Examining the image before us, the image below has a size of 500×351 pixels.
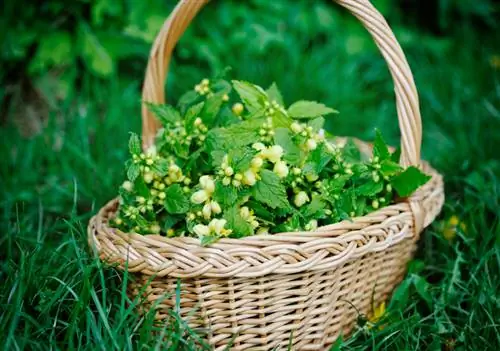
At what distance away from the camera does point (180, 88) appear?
2.45m

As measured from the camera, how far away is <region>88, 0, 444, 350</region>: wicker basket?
3.84 ft

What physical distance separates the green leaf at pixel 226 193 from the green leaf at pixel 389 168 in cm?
37

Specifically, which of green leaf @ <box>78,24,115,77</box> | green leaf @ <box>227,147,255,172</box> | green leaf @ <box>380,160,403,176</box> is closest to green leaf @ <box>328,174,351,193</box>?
green leaf @ <box>380,160,403,176</box>

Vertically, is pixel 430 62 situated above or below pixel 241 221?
below

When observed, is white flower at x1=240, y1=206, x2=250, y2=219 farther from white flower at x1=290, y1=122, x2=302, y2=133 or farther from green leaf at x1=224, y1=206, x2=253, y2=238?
white flower at x1=290, y1=122, x2=302, y2=133

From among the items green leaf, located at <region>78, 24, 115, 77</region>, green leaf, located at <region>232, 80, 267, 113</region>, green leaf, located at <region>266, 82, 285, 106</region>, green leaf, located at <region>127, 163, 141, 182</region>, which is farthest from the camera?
green leaf, located at <region>78, 24, 115, 77</region>

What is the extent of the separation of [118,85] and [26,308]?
4.49ft

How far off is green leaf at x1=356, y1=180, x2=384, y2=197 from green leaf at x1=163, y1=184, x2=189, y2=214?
0.40 m

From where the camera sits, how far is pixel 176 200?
4.23 feet

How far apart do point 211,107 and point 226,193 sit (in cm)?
31

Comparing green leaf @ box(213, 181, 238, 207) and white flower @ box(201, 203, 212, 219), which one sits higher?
green leaf @ box(213, 181, 238, 207)

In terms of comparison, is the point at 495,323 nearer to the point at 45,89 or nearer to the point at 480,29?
the point at 45,89

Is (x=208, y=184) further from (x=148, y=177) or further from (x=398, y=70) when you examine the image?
(x=398, y=70)

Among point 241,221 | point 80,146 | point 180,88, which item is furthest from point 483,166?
point 80,146
